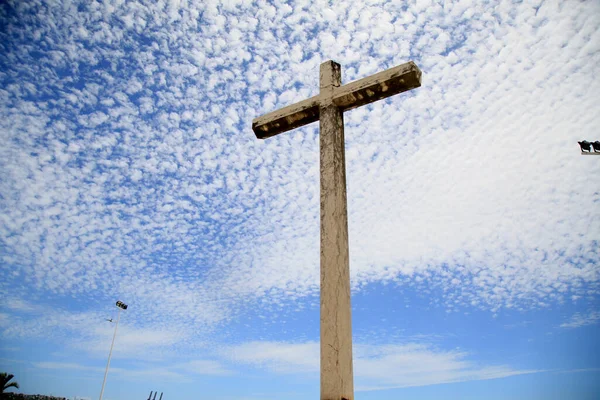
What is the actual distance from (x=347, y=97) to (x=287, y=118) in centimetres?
73

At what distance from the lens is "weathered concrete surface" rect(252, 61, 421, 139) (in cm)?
373

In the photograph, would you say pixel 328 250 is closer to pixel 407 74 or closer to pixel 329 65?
pixel 407 74

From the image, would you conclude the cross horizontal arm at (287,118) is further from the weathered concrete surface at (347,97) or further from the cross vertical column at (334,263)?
the cross vertical column at (334,263)

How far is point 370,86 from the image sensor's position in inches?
151

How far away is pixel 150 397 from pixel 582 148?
1846 inches

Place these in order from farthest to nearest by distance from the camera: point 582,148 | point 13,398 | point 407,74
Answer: point 13,398 < point 582,148 < point 407,74

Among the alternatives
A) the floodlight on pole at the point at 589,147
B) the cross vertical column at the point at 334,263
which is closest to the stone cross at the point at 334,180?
the cross vertical column at the point at 334,263

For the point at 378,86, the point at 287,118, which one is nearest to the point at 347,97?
the point at 378,86

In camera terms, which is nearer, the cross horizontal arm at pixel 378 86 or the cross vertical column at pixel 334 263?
the cross vertical column at pixel 334 263

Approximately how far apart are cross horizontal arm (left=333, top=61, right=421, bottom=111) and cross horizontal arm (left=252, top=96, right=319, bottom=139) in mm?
296

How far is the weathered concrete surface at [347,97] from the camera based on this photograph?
3734 mm

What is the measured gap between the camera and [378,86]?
385 centimetres

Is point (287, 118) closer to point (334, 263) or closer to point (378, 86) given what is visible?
point (378, 86)

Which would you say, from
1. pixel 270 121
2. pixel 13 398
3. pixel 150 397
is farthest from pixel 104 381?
pixel 270 121
